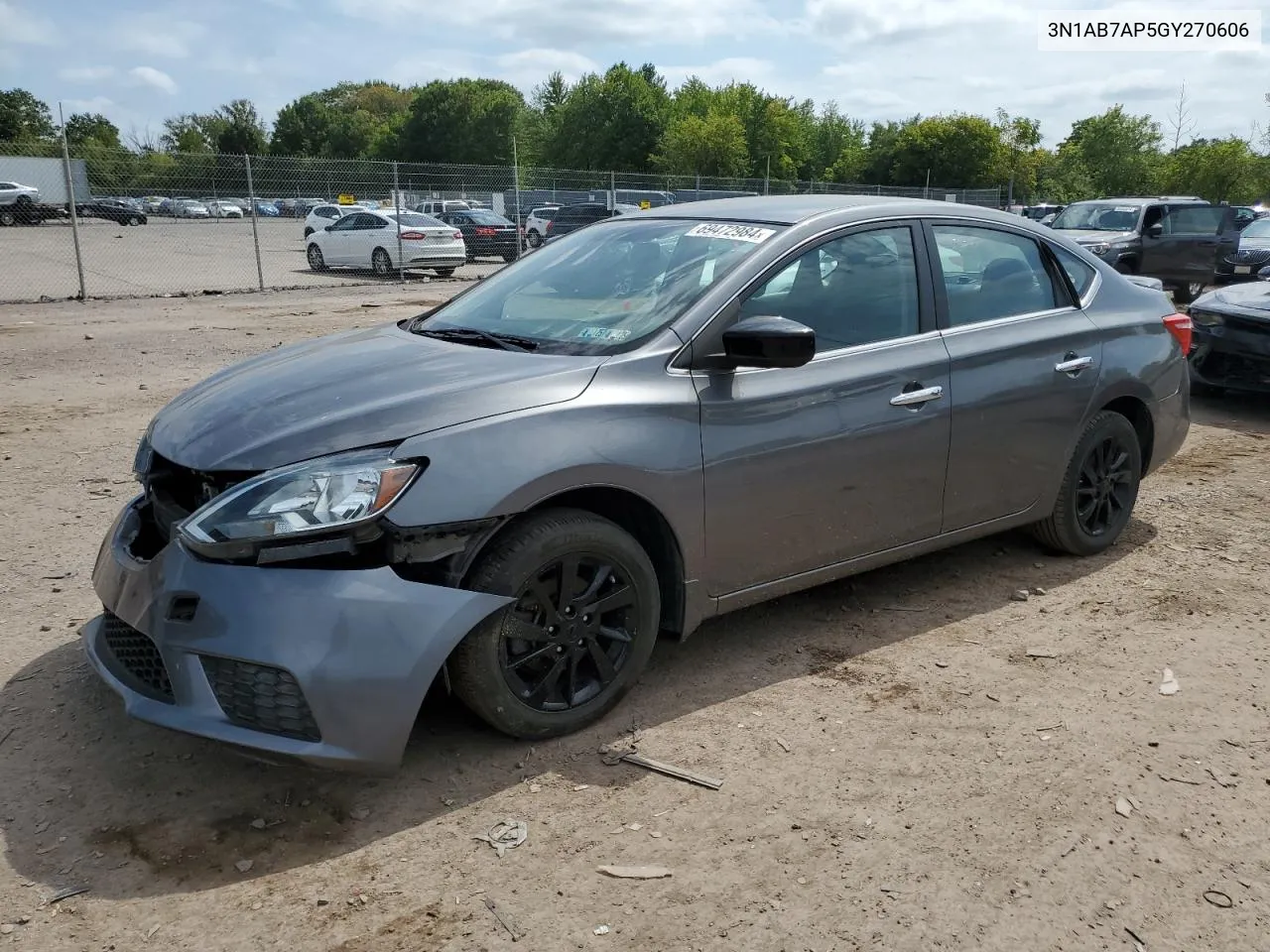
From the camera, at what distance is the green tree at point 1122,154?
52750 millimetres

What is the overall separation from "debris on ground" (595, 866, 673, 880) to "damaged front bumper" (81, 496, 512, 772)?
0.65 meters

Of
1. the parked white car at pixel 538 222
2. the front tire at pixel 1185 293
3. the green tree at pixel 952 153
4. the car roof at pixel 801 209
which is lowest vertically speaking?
the front tire at pixel 1185 293

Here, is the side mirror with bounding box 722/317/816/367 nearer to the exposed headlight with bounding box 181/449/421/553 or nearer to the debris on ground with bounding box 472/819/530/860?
the exposed headlight with bounding box 181/449/421/553

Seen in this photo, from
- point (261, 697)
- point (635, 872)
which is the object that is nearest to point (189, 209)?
point (261, 697)

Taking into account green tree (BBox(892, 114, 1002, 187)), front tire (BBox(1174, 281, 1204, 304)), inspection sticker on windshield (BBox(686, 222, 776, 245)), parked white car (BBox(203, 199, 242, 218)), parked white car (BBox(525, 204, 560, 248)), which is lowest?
front tire (BBox(1174, 281, 1204, 304))

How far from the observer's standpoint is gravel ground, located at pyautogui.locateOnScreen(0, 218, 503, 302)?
19.8 m

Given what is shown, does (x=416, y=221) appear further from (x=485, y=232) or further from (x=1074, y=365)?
(x=1074, y=365)

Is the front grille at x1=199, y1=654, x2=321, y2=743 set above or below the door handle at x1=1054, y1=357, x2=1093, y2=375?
below

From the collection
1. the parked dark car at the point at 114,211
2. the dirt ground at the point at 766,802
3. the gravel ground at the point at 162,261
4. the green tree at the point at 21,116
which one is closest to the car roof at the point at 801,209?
the dirt ground at the point at 766,802

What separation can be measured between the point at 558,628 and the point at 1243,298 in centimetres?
798

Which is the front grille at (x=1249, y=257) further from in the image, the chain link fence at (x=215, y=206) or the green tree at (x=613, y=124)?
the green tree at (x=613, y=124)

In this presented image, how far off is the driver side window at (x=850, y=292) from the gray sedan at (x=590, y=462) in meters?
0.01

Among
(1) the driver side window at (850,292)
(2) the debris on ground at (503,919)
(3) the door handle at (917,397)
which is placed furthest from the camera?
(3) the door handle at (917,397)

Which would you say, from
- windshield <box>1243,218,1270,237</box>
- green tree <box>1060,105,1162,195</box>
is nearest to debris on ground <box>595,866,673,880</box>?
windshield <box>1243,218,1270,237</box>
